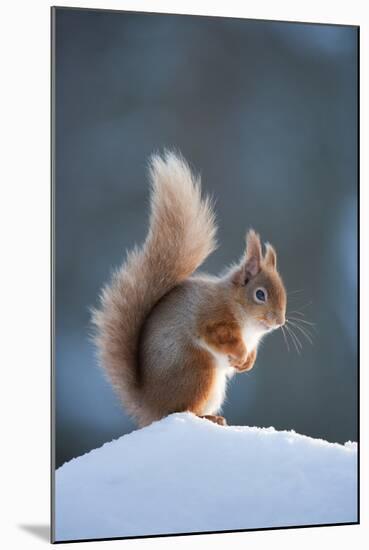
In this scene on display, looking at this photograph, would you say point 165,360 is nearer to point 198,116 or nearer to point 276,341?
point 276,341

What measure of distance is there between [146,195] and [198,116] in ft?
1.07

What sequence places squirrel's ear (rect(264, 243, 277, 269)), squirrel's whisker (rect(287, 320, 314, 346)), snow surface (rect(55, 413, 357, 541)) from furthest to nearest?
squirrel's whisker (rect(287, 320, 314, 346)) < squirrel's ear (rect(264, 243, 277, 269)) < snow surface (rect(55, 413, 357, 541))

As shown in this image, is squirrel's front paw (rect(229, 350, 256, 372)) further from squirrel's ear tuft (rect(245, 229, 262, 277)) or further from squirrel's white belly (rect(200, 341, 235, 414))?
squirrel's ear tuft (rect(245, 229, 262, 277))

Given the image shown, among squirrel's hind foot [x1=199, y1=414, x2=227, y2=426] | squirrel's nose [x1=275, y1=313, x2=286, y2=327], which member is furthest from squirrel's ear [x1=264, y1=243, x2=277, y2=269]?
squirrel's hind foot [x1=199, y1=414, x2=227, y2=426]

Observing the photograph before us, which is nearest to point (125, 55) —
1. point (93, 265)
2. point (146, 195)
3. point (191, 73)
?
point (191, 73)

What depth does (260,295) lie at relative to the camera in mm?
3326

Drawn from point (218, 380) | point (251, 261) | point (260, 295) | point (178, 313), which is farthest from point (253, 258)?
point (218, 380)

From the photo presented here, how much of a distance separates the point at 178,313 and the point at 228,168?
540 mm

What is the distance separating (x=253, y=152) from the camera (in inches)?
139

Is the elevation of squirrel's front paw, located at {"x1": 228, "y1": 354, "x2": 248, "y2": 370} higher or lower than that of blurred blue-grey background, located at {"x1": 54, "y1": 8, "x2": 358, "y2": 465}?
lower

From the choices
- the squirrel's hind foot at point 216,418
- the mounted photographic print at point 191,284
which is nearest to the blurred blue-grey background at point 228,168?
the mounted photographic print at point 191,284

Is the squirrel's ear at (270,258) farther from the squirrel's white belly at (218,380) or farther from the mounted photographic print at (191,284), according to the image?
the squirrel's white belly at (218,380)

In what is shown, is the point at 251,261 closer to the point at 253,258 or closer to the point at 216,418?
the point at 253,258

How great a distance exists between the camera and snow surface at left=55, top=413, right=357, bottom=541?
325 centimetres
